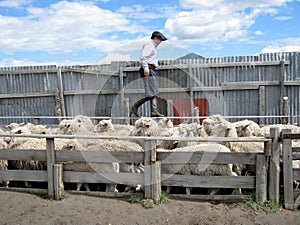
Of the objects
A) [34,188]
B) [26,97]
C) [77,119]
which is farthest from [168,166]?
[26,97]

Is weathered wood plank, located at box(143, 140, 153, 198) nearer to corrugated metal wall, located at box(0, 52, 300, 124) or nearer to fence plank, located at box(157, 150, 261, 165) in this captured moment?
fence plank, located at box(157, 150, 261, 165)

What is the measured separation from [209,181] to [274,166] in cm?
102

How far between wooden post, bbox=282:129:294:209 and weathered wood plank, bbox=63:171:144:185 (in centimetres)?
224

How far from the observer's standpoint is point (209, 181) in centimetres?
495

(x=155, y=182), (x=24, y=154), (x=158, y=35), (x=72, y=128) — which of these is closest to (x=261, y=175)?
(x=155, y=182)

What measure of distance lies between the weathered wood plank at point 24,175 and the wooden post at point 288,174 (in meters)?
3.95

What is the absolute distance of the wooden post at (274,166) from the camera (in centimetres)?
468

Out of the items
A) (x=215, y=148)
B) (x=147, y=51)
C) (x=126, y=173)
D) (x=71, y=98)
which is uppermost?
(x=147, y=51)

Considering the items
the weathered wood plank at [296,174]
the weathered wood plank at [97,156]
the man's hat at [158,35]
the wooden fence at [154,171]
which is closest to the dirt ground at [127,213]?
the wooden fence at [154,171]

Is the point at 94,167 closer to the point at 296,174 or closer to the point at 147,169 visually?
the point at 147,169

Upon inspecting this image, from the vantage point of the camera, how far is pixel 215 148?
5.30 m

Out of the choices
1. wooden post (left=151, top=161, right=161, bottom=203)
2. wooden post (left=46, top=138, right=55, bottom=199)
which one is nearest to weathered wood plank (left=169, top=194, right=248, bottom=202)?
wooden post (left=151, top=161, right=161, bottom=203)

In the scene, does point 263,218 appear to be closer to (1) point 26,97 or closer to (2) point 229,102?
(2) point 229,102

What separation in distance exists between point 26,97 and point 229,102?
795 centimetres
